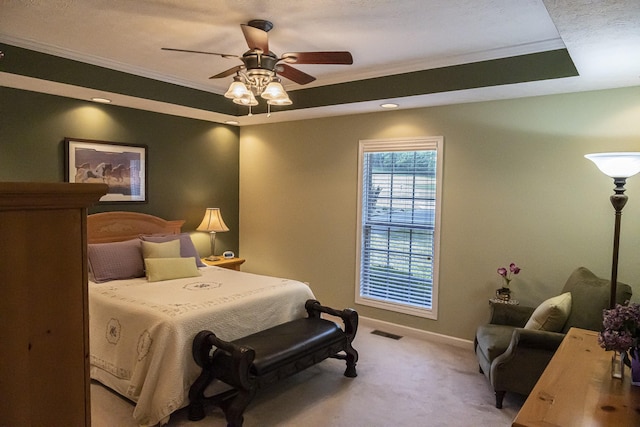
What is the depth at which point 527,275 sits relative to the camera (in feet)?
12.3

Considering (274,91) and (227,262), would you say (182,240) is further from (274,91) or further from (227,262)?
(274,91)

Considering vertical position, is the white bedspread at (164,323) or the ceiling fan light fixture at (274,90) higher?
the ceiling fan light fixture at (274,90)

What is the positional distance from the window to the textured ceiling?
1.77 ft

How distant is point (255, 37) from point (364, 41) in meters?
1.01

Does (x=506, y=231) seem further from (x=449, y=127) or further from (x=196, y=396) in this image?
(x=196, y=396)

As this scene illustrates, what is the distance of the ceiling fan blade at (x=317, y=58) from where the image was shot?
8.75 ft

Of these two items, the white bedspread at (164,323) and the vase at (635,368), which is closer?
the vase at (635,368)

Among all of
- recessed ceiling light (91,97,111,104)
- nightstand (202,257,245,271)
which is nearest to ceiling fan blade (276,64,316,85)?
recessed ceiling light (91,97,111,104)

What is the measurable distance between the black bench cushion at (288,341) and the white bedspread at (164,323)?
0.57 ft

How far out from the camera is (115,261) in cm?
390

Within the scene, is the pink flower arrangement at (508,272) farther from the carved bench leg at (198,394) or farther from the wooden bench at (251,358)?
the carved bench leg at (198,394)

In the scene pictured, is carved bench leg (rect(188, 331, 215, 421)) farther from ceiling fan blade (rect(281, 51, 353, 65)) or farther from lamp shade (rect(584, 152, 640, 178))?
lamp shade (rect(584, 152, 640, 178))

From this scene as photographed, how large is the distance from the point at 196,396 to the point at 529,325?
2403mm

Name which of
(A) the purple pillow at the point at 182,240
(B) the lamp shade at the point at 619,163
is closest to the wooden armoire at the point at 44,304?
(B) the lamp shade at the point at 619,163
